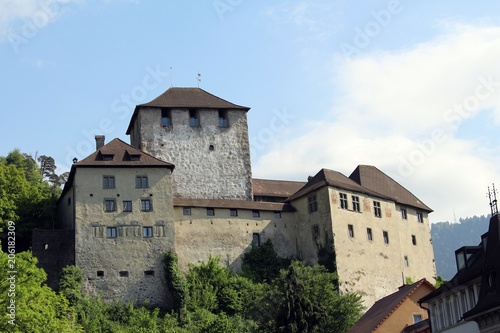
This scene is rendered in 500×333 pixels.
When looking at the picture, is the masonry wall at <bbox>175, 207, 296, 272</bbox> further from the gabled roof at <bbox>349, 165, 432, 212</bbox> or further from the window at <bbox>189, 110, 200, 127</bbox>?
the window at <bbox>189, 110, 200, 127</bbox>

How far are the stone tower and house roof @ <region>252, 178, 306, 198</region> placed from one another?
3.02m

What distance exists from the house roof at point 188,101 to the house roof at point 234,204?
893 centimetres

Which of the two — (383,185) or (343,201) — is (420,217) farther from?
(343,201)

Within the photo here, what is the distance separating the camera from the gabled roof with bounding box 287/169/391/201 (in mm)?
80812

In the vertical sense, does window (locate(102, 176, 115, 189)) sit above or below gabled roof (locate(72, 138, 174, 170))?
below

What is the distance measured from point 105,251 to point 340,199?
19.1 meters

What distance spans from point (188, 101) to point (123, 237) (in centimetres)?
1625

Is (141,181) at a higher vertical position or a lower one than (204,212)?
higher

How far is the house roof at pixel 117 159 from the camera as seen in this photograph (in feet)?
249

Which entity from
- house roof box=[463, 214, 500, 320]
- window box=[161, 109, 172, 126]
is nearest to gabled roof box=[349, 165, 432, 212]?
window box=[161, 109, 172, 126]

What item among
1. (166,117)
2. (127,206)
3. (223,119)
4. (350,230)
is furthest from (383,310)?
(166,117)

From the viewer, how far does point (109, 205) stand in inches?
2968

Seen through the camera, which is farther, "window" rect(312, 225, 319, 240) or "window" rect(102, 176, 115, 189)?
"window" rect(312, 225, 319, 240)

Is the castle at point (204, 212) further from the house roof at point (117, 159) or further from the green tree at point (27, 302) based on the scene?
the green tree at point (27, 302)
